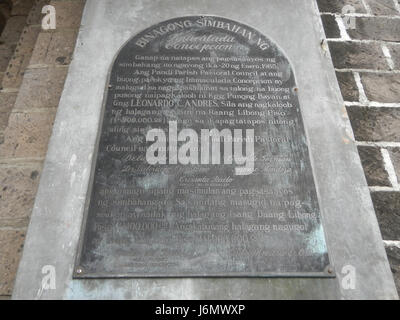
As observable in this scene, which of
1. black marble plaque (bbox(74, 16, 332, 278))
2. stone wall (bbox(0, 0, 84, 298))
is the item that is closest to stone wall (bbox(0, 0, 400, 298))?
stone wall (bbox(0, 0, 84, 298))

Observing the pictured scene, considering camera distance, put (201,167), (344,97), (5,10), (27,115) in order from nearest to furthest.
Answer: (201,167), (27,115), (344,97), (5,10)

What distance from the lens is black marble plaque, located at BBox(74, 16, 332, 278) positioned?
1.91 m

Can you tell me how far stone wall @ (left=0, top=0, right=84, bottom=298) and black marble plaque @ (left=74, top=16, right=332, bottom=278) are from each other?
488mm

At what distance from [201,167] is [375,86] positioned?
5.39 feet

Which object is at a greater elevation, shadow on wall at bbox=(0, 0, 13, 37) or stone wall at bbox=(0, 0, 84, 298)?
shadow on wall at bbox=(0, 0, 13, 37)

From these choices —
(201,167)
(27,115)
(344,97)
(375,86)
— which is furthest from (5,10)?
(375,86)

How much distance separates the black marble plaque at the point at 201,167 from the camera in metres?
1.91

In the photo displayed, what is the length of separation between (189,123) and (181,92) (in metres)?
0.24

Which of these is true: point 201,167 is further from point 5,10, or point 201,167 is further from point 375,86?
point 5,10

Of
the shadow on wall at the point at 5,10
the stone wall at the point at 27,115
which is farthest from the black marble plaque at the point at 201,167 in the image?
the shadow on wall at the point at 5,10

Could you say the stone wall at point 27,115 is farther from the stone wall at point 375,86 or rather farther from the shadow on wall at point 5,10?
the stone wall at point 375,86

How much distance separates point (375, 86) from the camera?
2.91 meters

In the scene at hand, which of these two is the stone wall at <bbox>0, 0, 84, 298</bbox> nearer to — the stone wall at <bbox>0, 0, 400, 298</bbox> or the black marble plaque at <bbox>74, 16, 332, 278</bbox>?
the stone wall at <bbox>0, 0, 400, 298</bbox>

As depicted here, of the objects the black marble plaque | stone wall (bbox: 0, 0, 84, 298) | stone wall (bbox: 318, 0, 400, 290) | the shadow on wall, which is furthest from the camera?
the shadow on wall
